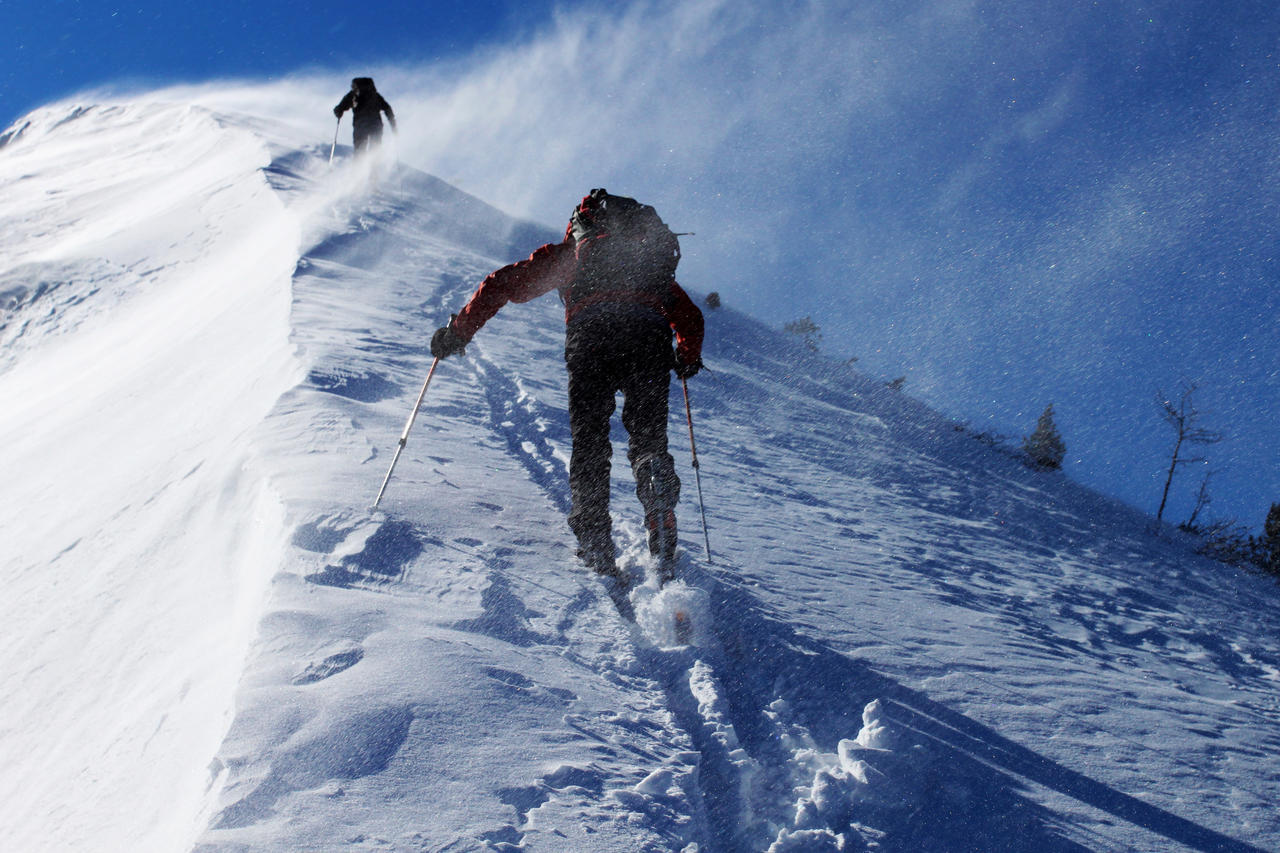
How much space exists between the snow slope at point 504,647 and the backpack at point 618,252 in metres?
1.20

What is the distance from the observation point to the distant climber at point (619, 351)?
3.21 m

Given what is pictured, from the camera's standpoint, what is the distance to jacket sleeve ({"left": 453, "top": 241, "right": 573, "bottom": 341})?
139 inches

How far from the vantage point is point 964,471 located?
884 centimetres

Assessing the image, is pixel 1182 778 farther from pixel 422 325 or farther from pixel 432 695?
pixel 422 325

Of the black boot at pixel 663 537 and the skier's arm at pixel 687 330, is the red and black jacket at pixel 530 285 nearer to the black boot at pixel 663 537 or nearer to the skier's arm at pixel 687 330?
the skier's arm at pixel 687 330

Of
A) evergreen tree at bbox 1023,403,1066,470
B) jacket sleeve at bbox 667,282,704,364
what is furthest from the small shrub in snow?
jacket sleeve at bbox 667,282,704,364

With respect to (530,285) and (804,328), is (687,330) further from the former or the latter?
(804,328)

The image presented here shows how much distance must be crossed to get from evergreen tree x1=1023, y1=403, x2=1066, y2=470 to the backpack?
9.91 metres

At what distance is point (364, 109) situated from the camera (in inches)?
505

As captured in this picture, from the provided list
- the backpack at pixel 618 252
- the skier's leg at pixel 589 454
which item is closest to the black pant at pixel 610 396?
the skier's leg at pixel 589 454

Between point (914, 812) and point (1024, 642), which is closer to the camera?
point (914, 812)

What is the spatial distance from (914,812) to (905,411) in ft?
36.4

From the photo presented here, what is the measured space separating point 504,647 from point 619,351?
1.51 meters

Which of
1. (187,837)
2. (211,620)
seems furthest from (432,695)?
(211,620)
